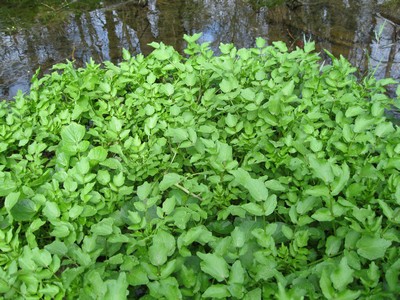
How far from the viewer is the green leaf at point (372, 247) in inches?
51.6

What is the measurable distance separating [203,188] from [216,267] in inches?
19.1

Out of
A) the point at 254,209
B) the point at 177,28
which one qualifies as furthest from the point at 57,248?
the point at 177,28

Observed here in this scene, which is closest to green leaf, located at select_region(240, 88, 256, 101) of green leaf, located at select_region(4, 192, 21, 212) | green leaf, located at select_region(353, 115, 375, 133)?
green leaf, located at select_region(353, 115, 375, 133)

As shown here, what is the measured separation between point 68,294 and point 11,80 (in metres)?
3.36

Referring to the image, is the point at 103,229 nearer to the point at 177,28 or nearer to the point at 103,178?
the point at 103,178

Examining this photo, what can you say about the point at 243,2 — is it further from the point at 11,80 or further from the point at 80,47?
the point at 11,80

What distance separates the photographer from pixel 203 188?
5.70 feet

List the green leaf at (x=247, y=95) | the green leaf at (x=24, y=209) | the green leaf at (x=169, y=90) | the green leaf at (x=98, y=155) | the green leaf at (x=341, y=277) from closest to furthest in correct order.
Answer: the green leaf at (x=341, y=277), the green leaf at (x=24, y=209), the green leaf at (x=98, y=155), the green leaf at (x=247, y=95), the green leaf at (x=169, y=90)

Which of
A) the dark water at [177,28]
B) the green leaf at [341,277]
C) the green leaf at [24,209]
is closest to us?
the green leaf at [341,277]

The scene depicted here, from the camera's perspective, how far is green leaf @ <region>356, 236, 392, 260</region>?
1310 mm

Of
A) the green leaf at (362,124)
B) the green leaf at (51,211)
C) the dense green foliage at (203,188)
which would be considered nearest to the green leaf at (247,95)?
the dense green foliage at (203,188)

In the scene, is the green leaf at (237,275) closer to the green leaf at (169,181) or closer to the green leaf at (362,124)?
the green leaf at (169,181)

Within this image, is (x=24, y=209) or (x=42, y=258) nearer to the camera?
(x=42, y=258)

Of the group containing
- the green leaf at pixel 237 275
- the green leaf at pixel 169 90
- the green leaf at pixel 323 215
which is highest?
the green leaf at pixel 169 90
